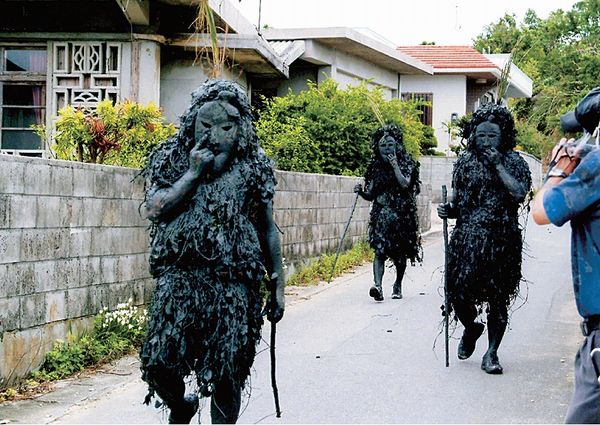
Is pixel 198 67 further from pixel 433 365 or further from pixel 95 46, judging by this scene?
pixel 433 365

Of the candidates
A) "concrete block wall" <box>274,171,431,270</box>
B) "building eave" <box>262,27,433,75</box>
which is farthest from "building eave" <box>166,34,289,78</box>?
"building eave" <box>262,27,433,75</box>

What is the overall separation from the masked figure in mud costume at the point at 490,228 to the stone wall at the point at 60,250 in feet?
10.3

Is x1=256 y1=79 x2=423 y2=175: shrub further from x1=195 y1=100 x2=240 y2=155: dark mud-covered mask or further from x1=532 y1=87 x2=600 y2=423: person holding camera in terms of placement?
x1=532 y1=87 x2=600 y2=423: person holding camera

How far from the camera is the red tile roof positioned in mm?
34312

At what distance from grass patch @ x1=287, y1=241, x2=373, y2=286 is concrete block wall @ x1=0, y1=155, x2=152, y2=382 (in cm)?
502

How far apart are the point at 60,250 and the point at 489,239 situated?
3668 mm

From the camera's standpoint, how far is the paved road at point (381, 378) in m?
A: 6.48

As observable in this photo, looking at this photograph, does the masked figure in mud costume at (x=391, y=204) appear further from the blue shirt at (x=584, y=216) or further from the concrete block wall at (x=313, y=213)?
the blue shirt at (x=584, y=216)

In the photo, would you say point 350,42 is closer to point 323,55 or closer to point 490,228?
point 323,55

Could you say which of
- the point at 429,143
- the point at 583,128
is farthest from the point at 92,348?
the point at 429,143

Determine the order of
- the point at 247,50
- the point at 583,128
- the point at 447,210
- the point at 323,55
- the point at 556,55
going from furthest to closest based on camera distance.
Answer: the point at 556,55 < the point at 323,55 < the point at 247,50 < the point at 447,210 < the point at 583,128

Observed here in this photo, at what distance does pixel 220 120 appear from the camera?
4922 mm

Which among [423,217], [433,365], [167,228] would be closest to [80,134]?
[433,365]

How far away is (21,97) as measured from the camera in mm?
15688
